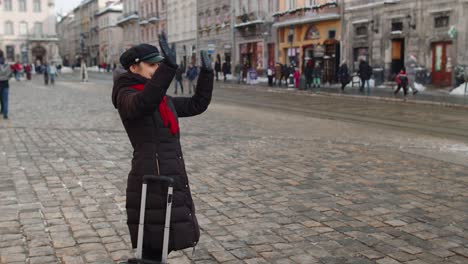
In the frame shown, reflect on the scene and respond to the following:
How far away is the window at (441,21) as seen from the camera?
84.0ft

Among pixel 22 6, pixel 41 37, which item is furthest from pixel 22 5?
pixel 41 37

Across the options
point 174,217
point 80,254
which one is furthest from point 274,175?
point 174,217

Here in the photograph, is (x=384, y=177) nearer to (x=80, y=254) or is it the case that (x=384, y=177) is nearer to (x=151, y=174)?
(x=80, y=254)

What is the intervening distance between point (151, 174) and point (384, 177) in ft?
15.8

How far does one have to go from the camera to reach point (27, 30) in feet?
305

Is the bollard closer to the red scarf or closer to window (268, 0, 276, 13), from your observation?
window (268, 0, 276, 13)

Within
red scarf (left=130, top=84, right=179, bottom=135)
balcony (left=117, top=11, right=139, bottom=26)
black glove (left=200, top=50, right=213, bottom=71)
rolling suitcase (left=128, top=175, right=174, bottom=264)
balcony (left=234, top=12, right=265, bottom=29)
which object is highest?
balcony (left=117, top=11, right=139, bottom=26)

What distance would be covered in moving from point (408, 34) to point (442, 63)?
2.58 m

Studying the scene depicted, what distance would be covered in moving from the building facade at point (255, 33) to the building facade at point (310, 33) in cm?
127

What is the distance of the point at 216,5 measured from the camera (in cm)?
4947

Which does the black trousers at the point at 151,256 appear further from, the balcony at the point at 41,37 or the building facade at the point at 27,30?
the balcony at the point at 41,37

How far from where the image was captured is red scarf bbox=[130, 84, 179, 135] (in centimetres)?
308

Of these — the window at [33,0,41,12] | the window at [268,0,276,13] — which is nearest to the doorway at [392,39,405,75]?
the window at [268,0,276,13]

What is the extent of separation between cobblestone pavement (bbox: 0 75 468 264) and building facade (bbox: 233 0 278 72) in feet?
96.2
